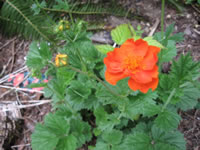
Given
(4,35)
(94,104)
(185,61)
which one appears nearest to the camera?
(185,61)

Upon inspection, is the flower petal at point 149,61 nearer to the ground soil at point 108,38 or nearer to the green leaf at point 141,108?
the green leaf at point 141,108

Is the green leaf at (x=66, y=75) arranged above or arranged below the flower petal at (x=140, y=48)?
below

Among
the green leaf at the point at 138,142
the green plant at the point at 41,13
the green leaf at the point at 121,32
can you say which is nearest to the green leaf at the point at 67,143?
the green leaf at the point at 138,142

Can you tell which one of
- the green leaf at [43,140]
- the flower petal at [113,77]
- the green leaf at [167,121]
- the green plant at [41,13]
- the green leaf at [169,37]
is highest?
the green plant at [41,13]

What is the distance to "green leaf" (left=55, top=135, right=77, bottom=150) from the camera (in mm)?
1543

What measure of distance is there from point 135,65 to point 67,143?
0.85 meters

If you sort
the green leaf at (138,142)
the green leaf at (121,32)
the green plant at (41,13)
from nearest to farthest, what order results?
1. the green leaf at (121,32)
2. the green leaf at (138,142)
3. the green plant at (41,13)

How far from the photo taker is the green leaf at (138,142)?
1514 millimetres

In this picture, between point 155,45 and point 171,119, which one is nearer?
point 155,45

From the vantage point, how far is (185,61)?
45.8 inches

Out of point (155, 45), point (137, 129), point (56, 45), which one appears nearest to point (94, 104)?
point (137, 129)

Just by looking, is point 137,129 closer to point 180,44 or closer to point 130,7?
point 180,44

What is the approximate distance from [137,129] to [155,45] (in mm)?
787

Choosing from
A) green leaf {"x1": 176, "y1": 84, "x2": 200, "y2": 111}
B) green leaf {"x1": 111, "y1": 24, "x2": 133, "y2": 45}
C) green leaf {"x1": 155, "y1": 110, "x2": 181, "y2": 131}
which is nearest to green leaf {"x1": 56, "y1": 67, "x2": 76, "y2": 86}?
green leaf {"x1": 111, "y1": 24, "x2": 133, "y2": 45}
